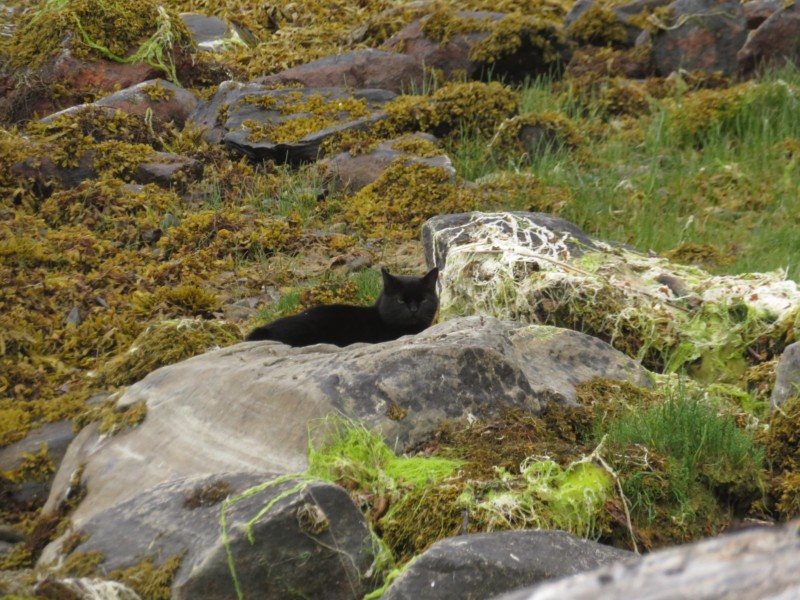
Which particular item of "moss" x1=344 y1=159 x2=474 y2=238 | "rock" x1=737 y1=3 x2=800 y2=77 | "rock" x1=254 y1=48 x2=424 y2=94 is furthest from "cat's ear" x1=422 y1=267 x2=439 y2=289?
"rock" x1=737 y1=3 x2=800 y2=77

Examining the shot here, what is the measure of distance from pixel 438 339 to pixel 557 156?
5398mm

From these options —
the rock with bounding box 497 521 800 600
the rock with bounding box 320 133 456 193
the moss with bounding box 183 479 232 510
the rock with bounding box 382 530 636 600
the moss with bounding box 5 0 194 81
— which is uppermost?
the rock with bounding box 497 521 800 600

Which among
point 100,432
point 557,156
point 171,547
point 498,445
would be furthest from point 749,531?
point 557,156

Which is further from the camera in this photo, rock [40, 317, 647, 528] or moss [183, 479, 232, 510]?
rock [40, 317, 647, 528]

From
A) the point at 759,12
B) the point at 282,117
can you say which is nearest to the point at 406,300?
the point at 282,117

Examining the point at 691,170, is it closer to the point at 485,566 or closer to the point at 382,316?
the point at 382,316

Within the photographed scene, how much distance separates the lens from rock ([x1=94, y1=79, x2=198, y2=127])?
10.6 meters

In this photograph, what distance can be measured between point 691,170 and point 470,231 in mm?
3438

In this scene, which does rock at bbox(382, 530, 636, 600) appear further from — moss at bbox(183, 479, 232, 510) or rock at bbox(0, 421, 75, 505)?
rock at bbox(0, 421, 75, 505)

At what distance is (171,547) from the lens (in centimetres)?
393

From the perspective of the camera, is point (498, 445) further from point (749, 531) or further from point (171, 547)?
point (749, 531)

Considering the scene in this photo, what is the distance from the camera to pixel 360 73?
11711mm

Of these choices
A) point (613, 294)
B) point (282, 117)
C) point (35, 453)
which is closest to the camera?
point (35, 453)

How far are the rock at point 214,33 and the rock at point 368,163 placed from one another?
329 centimetres
